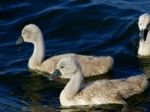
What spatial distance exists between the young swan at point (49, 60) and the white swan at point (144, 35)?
5.98 feet

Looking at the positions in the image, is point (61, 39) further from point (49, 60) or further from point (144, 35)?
point (49, 60)

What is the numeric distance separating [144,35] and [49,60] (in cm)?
270

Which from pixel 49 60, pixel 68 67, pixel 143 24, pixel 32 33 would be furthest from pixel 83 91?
pixel 143 24

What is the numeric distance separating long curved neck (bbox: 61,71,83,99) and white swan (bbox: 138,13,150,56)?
3553 mm

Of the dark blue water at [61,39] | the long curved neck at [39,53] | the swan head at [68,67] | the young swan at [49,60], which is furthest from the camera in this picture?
the long curved neck at [39,53]

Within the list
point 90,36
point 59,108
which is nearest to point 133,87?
point 59,108

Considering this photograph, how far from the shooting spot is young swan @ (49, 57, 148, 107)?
14.6 m

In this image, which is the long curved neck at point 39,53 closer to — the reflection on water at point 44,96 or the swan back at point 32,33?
the swan back at point 32,33

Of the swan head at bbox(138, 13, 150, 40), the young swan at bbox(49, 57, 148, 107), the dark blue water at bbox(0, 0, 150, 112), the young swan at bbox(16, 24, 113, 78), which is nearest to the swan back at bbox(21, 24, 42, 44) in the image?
the young swan at bbox(16, 24, 113, 78)

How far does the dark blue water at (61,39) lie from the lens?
15258mm

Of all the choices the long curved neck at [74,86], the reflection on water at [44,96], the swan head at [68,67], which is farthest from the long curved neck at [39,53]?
the long curved neck at [74,86]

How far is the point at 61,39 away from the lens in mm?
18922

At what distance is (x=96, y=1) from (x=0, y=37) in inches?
146

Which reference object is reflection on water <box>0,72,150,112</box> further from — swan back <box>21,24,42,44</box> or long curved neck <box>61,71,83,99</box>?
swan back <box>21,24,42,44</box>
